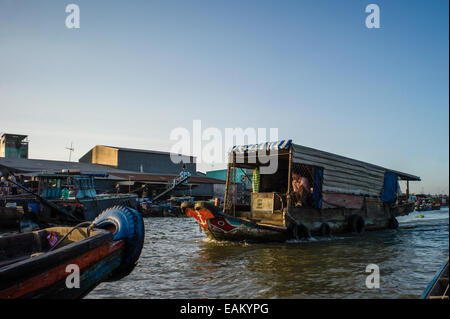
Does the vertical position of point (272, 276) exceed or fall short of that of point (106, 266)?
it falls short

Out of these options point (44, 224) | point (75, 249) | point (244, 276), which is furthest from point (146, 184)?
point (75, 249)

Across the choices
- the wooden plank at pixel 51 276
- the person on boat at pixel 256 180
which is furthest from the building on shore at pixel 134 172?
the wooden plank at pixel 51 276

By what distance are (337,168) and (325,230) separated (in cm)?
238

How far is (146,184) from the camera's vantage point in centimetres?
3055

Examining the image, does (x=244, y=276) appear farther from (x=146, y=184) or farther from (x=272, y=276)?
(x=146, y=184)

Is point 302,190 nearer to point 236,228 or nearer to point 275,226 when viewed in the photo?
point 275,226

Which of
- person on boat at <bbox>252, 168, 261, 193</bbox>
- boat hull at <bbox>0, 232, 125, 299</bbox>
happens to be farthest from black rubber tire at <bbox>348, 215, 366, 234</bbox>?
boat hull at <bbox>0, 232, 125, 299</bbox>

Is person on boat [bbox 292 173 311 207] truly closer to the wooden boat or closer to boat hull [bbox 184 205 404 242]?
the wooden boat

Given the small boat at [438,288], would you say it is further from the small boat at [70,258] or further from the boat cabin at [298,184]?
the boat cabin at [298,184]

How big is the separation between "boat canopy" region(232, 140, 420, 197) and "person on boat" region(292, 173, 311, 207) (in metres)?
0.64

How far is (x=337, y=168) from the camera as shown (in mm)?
12688

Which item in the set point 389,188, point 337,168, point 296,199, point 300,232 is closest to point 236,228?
point 300,232

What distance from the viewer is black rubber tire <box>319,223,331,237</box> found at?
11906mm
